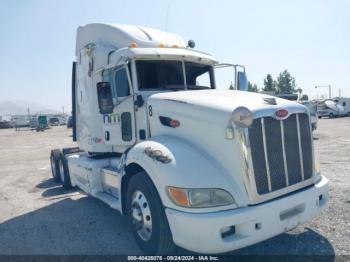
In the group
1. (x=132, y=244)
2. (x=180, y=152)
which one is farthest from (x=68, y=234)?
(x=180, y=152)

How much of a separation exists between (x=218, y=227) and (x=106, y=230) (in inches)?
102

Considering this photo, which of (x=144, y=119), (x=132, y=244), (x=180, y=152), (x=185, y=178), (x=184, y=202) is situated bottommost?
(x=132, y=244)

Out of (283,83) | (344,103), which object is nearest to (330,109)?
(344,103)

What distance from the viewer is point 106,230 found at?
17.4 feet

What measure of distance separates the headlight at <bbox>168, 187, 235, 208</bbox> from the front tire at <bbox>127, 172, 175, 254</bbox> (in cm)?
40

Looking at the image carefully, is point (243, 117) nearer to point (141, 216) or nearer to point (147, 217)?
point (147, 217)

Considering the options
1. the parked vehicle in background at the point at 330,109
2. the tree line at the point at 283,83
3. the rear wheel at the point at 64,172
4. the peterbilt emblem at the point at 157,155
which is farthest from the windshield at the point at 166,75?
the tree line at the point at 283,83

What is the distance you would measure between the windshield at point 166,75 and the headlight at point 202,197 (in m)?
2.38

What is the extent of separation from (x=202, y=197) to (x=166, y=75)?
9.06 feet

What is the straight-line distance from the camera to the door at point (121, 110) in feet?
17.9

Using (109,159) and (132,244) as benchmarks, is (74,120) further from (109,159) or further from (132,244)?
(132,244)

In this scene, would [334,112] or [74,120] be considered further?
[334,112]

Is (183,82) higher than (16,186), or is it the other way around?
(183,82)

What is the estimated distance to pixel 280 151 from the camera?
3875 millimetres
